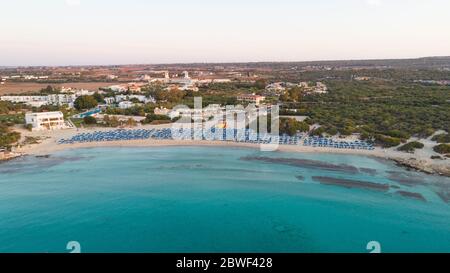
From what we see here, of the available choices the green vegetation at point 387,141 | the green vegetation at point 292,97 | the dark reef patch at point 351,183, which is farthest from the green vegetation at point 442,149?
the green vegetation at point 292,97

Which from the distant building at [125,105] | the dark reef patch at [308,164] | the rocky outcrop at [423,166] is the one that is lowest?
the dark reef patch at [308,164]

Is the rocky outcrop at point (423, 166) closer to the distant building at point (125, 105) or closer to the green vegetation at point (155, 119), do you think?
the green vegetation at point (155, 119)

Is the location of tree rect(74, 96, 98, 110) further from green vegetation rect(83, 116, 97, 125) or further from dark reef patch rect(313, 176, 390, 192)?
dark reef patch rect(313, 176, 390, 192)

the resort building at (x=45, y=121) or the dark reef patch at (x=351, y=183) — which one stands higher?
the resort building at (x=45, y=121)

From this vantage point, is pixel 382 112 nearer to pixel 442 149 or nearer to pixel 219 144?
pixel 442 149

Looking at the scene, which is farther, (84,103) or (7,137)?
(84,103)

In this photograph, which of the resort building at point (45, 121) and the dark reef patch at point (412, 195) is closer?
the dark reef patch at point (412, 195)

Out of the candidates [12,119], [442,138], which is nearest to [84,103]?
[12,119]
